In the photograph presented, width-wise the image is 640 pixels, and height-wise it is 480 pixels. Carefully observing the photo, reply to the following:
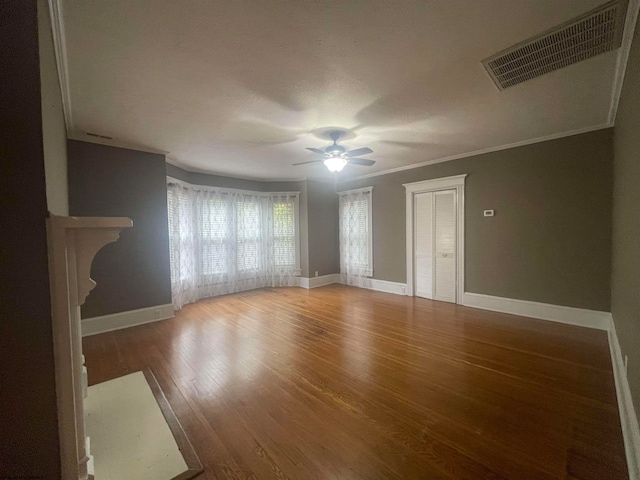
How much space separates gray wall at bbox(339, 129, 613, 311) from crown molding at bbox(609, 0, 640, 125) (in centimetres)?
101

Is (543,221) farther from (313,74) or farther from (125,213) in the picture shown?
(125,213)

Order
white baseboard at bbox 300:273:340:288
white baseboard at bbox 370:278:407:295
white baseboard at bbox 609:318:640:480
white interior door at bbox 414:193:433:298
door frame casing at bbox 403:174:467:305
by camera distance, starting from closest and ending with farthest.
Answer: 1. white baseboard at bbox 609:318:640:480
2. door frame casing at bbox 403:174:467:305
3. white interior door at bbox 414:193:433:298
4. white baseboard at bbox 370:278:407:295
5. white baseboard at bbox 300:273:340:288

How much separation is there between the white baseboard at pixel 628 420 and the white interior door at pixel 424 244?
9.31 feet

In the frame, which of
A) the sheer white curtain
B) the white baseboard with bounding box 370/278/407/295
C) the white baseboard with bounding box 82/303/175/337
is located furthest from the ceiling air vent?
the white baseboard with bounding box 82/303/175/337

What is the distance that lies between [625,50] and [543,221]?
2453 millimetres

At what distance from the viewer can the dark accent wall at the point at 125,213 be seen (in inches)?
137

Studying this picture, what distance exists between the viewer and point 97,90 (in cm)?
230

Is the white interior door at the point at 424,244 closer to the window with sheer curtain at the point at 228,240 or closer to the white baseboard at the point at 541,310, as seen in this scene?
the white baseboard at the point at 541,310

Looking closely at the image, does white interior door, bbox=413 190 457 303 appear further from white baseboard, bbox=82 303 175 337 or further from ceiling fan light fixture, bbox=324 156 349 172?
white baseboard, bbox=82 303 175 337

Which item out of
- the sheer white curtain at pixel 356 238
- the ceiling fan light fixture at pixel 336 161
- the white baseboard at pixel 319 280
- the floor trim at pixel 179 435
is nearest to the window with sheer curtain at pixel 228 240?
the white baseboard at pixel 319 280

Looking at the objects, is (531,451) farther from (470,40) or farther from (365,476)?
(470,40)

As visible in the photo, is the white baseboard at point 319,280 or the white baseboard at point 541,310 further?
the white baseboard at point 319,280

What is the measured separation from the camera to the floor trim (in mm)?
1490

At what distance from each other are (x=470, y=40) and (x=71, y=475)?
2.98 m
